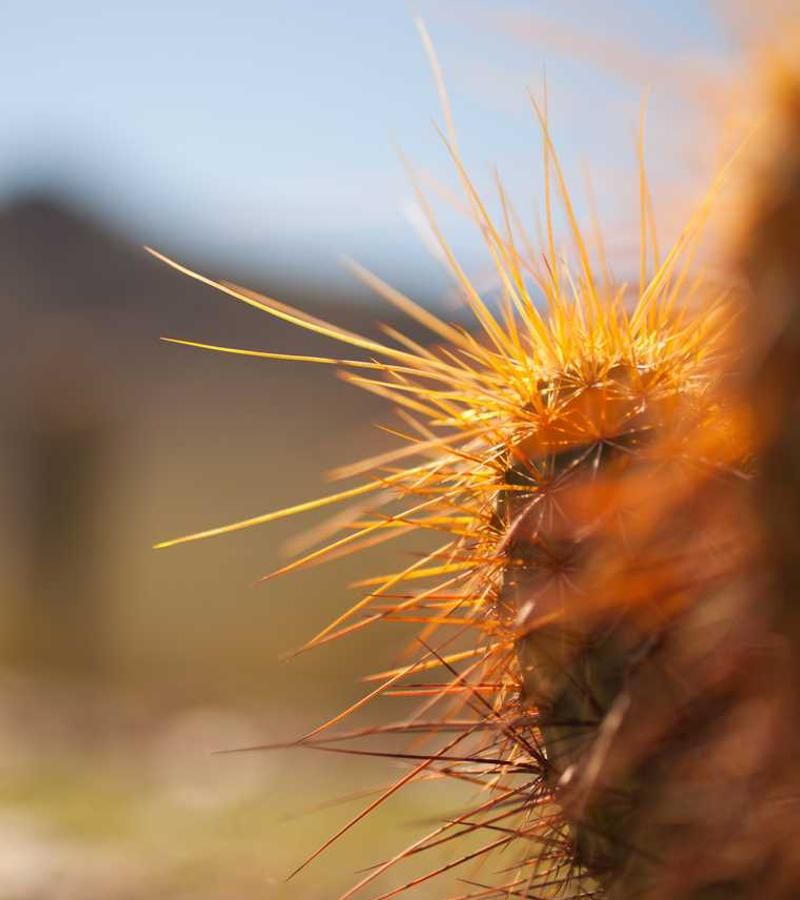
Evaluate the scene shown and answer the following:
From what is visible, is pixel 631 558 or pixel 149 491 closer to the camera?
pixel 631 558

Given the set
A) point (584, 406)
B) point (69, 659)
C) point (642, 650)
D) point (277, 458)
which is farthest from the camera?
point (277, 458)

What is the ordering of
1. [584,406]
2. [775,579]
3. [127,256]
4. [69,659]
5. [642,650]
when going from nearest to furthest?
[775,579], [642,650], [584,406], [69,659], [127,256]

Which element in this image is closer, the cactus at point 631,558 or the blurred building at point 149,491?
the cactus at point 631,558

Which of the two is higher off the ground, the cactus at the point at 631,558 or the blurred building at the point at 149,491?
the cactus at the point at 631,558

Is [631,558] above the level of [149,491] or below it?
above

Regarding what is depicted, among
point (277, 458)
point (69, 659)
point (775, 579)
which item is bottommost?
point (69, 659)

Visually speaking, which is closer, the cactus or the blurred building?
the cactus

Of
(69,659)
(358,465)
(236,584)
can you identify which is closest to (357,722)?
(236,584)

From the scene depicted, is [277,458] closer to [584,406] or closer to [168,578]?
[168,578]

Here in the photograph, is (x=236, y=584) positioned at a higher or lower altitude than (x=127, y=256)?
lower

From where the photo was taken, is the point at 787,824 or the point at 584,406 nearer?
the point at 787,824

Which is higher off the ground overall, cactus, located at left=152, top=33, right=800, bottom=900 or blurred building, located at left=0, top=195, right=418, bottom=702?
cactus, located at left=152, top=33, right=800, bottom=900
